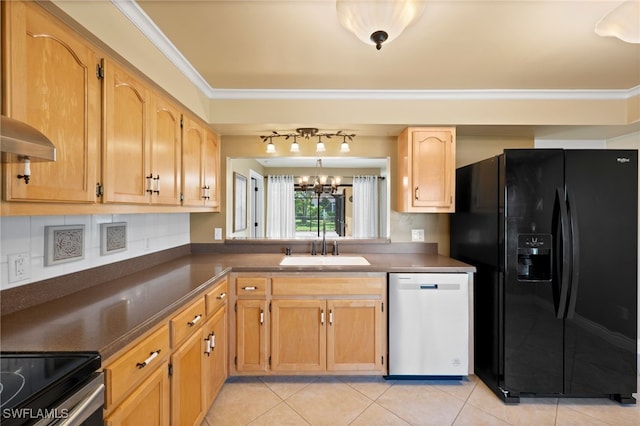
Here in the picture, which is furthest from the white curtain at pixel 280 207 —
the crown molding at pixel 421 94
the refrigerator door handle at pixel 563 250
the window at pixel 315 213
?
the refrigerator door handle at pixel 563 250

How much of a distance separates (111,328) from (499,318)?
7.56 ft

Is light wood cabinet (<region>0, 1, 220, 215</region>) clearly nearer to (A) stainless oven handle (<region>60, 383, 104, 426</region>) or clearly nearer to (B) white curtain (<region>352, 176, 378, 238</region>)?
(A) stainless oven handle (<region>60, 383, 104, 426</region>)

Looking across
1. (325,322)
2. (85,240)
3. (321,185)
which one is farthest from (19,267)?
(321,185)

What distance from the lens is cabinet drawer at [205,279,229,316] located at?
188 centimetres

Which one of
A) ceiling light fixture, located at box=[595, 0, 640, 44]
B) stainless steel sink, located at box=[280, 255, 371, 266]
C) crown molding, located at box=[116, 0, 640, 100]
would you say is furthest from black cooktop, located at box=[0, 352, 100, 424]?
ceiling light fixture, located at box=[595, 0, 640, 44]

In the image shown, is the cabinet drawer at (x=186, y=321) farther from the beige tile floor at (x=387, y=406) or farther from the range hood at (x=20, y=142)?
the range hood at (x=20, y=142)

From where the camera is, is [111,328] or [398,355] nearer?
[111,328]

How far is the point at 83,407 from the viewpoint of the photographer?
883mm

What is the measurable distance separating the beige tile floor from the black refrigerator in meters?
0.10

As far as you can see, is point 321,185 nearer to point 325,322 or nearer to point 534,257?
point 325,322

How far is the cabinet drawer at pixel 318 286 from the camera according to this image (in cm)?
229

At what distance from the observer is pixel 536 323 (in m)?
2.07

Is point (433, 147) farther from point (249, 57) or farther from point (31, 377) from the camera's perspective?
point (31, 377)

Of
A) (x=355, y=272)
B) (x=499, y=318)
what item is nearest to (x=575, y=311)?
(x=499, y=318)
